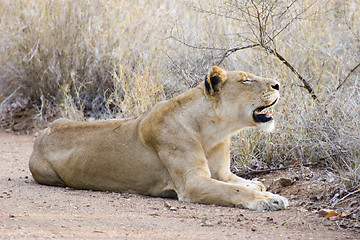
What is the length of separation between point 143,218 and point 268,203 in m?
1.02

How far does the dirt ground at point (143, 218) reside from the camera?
11.9 feet

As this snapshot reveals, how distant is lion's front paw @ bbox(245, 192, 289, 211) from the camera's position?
4414 mm

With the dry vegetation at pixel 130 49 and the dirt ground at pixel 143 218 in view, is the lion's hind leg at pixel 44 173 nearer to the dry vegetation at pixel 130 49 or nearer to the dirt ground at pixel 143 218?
the dirt ground at pixel 143 218

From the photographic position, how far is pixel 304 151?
19.4 ft

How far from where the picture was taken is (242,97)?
5.04 metres

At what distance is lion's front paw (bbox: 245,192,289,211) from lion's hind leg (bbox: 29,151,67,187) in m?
2.00

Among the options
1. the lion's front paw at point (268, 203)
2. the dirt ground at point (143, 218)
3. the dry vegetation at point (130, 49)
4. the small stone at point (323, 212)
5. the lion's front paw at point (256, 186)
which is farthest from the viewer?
the dry vegetation at point (130, 49)

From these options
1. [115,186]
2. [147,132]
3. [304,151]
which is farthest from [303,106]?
[115,186]

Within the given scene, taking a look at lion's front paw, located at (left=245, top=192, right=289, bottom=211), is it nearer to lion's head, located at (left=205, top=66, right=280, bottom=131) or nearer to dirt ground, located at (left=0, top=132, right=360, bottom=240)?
dirt ground, located at (left=0, top=132, right=360, bottom=240)

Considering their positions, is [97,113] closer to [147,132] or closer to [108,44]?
[108,44]

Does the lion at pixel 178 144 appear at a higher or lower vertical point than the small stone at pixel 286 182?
higher

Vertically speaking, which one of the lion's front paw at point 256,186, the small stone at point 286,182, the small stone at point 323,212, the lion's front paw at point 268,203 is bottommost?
the small stone at point 286,182

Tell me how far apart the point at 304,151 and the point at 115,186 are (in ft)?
6.71

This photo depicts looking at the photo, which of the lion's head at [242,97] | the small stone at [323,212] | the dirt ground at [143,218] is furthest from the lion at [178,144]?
the small stone at [323,212]
